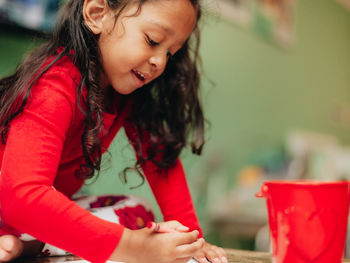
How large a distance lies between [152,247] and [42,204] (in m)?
0.16

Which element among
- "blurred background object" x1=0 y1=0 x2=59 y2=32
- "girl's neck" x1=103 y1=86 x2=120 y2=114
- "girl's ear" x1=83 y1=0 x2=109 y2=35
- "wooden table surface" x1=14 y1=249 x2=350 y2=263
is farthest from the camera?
"blurred background object" x1=0 y1=0 x2=59 y2=32

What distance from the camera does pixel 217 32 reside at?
2254mm

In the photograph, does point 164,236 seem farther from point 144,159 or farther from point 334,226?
point 144,159

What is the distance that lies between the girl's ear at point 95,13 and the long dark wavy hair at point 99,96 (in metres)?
0.01

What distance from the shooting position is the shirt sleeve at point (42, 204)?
570 mm

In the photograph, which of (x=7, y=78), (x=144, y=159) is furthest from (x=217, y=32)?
(x=7, y=78)

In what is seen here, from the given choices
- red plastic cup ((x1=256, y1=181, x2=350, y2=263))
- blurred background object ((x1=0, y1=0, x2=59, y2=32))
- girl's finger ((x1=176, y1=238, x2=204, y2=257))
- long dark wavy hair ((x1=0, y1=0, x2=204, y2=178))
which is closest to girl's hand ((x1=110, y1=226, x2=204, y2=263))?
girl's finger ((x1=176, y1=238, x2=204, y2=257))

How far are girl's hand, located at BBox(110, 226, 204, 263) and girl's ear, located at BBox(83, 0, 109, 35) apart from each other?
16.2 inches

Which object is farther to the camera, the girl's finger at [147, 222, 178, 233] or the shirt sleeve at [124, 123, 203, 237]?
the shirt sleeve at [124, 123, 203, 237]

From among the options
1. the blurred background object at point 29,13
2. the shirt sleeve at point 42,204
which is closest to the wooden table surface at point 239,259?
the shirt sleeve at point 42,204

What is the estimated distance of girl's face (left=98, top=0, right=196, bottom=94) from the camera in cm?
75

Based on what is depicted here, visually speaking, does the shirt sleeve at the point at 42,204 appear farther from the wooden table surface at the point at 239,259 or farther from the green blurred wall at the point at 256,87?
the green blurred wall at the point at 256,87

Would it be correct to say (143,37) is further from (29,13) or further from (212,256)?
(29,13)

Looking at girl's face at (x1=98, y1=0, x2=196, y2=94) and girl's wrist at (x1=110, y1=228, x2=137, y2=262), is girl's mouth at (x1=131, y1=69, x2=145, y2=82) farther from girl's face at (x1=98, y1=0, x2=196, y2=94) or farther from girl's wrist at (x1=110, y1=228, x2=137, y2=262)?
girl's wrist at (x1=110, y1=228, x2=137, y2=262)
